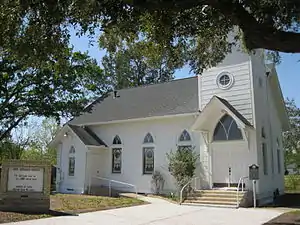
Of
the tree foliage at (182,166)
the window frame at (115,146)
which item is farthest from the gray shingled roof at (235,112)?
the window frame at (115,146)

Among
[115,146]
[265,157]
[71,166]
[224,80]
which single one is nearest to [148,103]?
[115,146]

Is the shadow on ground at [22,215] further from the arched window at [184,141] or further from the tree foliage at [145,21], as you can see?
the arched window at [184,141]

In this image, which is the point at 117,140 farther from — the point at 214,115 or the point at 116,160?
the point at 214,115

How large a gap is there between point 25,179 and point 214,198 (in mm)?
9347

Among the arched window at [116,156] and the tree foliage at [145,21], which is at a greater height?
the tree foliage at [145,21]

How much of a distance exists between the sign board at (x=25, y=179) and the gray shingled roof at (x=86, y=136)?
971 centimetres

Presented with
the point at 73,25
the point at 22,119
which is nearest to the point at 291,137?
the point at 22,119

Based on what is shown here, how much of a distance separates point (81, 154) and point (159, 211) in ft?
35.7

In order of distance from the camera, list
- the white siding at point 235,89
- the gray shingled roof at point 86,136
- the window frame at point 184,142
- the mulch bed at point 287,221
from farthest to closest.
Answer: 1. the gray shingled roof at point 86,136
2. the window frame at point 184,142
3. the white siding at point 235,89
4. the mulch bed at point 287,221

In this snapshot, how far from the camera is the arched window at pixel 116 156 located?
79.8 feet

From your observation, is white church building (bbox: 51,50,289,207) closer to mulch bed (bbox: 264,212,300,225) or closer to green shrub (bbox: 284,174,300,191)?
green shrub (bbox: 284,174,300,191)

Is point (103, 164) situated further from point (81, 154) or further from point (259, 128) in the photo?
point (259, 128)

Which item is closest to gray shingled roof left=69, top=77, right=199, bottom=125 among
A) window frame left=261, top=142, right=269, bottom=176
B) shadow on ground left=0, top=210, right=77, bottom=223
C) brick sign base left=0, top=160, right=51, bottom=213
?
window frame left=261, top=142, right=269, bottom=176

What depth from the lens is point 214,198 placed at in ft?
59.5
